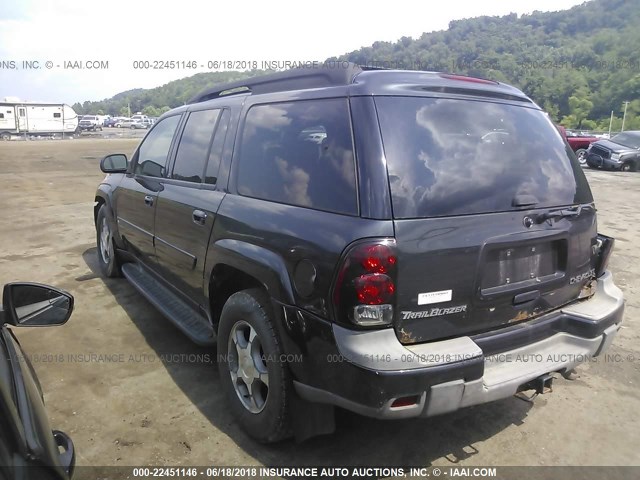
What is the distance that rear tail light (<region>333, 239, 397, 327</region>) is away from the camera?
216 centimetres

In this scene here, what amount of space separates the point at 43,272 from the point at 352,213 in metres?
4.98

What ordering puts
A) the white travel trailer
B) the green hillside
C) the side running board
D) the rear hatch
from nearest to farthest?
the rear hatch < the side running board < the white travel trailer < the green hillside

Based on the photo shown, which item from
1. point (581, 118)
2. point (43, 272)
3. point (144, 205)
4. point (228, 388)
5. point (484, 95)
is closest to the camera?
point (484, 95)

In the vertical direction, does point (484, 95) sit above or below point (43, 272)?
above

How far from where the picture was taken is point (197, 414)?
122 inches

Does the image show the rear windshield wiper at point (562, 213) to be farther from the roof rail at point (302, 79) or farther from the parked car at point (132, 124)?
the parked car at point (132, 124)

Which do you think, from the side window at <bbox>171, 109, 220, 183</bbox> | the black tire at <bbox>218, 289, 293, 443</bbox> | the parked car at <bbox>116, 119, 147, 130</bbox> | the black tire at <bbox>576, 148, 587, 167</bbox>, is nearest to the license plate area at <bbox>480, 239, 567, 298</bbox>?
the black tire at <bbox>218, 289, 293, 443</bbox>

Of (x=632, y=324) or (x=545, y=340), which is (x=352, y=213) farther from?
(x=632, y=324)

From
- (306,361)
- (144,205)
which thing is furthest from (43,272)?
(306,361)

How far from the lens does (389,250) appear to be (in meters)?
2.17

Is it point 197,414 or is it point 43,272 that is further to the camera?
point 43,272

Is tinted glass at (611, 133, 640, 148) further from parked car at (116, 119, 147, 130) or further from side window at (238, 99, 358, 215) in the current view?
parked car at (116, 119, 147, 130)

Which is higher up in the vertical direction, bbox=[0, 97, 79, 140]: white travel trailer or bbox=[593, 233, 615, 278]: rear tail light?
bbox=[0, 97, 79, 140]: white travel trailer

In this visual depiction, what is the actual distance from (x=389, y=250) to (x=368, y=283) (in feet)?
0.56
